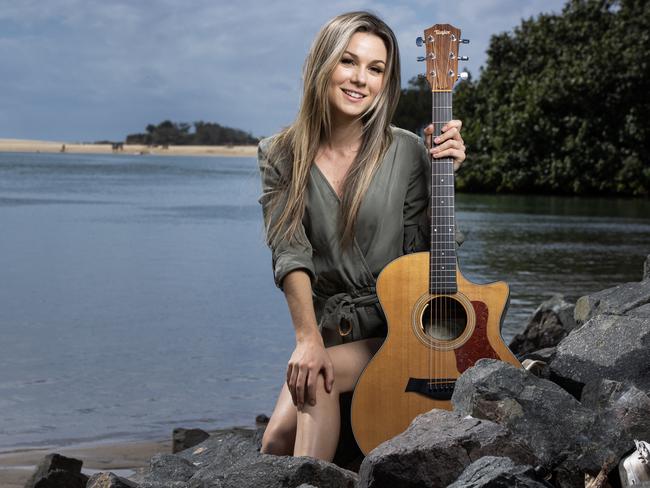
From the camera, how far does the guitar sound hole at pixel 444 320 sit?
13.9 ft

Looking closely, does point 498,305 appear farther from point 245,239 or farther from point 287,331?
point 245,239

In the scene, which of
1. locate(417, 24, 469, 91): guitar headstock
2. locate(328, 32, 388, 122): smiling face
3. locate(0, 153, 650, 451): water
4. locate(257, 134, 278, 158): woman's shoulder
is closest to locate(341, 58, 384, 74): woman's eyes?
locate(328, 32, 388, 122): smiling face

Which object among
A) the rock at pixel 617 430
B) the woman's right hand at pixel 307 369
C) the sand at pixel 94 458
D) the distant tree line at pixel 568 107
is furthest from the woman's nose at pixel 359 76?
the distant tree line at pixel 568 107

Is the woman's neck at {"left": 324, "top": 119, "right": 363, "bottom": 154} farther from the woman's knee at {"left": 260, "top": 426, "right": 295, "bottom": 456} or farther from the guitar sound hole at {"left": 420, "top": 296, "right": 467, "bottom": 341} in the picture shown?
the woman's knee at {"left": 260, "top": 426, "right": 295, "bottom": 456}

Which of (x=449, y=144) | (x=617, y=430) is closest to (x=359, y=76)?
(x=449, y=144)

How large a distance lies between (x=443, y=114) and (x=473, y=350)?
0.89 metres

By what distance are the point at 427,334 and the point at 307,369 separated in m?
0.52

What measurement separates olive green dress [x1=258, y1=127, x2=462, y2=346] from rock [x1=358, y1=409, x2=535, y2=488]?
0.88 m

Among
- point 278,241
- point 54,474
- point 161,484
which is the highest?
point 278,241

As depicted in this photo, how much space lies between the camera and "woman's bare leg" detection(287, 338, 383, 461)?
406cm

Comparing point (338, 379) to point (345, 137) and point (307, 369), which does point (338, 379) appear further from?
point (345, 137)

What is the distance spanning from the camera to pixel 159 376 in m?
7.96

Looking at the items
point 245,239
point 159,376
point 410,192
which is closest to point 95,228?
point 245,239

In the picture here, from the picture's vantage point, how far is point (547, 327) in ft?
21.8
